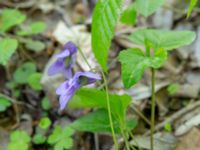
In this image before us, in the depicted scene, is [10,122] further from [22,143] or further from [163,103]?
[163,103]

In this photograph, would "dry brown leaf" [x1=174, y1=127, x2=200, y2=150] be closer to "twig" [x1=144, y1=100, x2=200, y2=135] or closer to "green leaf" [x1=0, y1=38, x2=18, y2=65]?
"twig" [x1=144, y1=100, x2=200, y2=135]

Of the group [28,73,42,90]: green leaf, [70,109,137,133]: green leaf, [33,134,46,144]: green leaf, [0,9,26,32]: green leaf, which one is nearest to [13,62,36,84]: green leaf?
[28,73,42,90]: green leaf

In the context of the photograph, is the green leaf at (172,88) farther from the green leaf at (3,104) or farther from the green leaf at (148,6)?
the green leaf at (3,104)

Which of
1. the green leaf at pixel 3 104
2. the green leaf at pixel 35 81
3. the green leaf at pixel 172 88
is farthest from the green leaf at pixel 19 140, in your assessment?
the green leaf at pixel 172 88

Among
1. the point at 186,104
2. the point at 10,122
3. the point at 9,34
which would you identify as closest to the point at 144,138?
the point at 186,104

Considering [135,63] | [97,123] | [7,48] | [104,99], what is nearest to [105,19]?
[135,63]
